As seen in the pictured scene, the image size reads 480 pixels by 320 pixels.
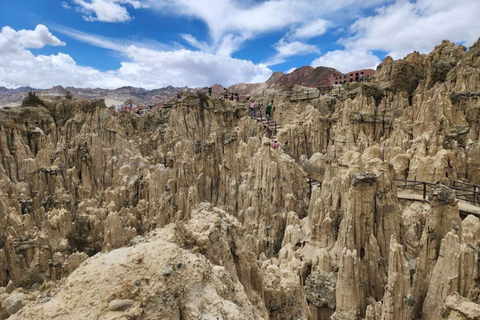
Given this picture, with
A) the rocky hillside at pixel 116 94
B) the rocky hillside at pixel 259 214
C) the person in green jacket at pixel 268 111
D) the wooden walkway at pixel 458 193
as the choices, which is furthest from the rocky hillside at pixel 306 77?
the wooden walkway at pixel 458 193

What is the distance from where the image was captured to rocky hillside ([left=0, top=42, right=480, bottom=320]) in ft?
10.7

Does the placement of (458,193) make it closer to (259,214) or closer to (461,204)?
(461,204)

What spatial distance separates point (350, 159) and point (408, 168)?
322 centimetres

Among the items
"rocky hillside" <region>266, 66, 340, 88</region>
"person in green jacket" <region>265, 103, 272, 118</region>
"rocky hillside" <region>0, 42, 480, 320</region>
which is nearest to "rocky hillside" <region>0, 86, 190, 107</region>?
"rocky hillside" <region>266, 66, 340, 88</region>

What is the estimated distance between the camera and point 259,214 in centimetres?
1689

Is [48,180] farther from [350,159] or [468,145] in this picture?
[468,145]

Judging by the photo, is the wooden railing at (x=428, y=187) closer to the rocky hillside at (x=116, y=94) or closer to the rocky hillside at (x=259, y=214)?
the rocky hillside at (x=259, y=214)

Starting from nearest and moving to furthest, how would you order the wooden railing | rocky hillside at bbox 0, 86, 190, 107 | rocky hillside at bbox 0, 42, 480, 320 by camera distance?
rocky hillside at bbox 0, 42, 480, 320 → the wooden railing → rocky hillside at bbox 0, 86, 190, 107

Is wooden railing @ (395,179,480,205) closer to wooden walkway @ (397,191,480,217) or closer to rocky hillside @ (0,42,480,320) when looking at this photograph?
wooden walkway @ (397,191,480,217)

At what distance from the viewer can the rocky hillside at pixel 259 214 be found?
10.7ft

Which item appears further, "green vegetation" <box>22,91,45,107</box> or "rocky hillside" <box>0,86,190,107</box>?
"rocky hillside" <box>0,86,190,107</box>

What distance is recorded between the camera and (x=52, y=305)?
2932 millimetres

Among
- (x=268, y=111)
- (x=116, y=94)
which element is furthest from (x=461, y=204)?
(x=116, y=94)

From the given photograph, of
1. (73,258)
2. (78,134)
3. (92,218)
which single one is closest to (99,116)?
(78,134)
